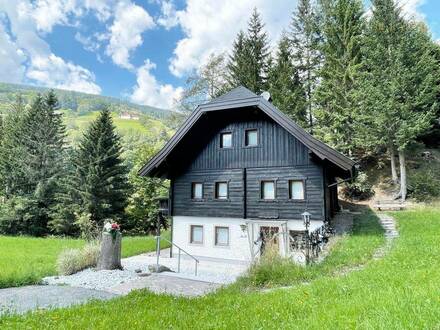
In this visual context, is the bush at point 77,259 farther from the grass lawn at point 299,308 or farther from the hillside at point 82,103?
the hillside at point 82,103

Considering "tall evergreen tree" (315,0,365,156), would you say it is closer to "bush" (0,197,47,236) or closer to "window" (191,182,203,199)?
"window" (191,182,203,199)

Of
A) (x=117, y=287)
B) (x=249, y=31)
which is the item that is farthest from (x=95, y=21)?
(x=117, y=287)

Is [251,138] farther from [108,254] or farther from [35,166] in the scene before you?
[35,166]

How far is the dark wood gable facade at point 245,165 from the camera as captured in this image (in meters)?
13.9

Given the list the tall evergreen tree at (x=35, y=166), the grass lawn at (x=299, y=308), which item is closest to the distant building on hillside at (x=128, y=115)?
the tall evergreen tree at (x=35, y=166)

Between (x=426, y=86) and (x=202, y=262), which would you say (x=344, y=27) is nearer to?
(x=426, y=86)

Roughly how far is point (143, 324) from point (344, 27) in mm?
27574

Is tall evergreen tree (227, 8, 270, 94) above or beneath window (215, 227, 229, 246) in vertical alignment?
above

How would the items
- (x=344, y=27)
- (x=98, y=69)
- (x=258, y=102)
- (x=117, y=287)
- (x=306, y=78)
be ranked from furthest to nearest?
(x=98, y=69) → (x=306, y=78) → (x=344, y=27) → (x=258, y=102) → (x=117, y=287)

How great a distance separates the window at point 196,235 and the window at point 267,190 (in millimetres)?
3821

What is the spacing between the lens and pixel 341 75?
25.0 m

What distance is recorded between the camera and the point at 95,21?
20656 mm

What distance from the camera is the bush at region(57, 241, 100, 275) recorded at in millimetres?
10500

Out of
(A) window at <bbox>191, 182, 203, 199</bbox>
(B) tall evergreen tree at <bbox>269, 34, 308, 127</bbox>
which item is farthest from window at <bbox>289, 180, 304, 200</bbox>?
(B) tall evergreen tree at <bbox>269, 34, 308, 127</bbox>
